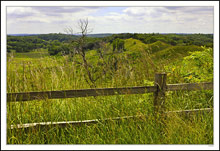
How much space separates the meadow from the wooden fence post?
0.09m

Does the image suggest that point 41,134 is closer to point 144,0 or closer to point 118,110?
point 118,110

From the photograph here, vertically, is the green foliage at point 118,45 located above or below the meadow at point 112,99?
above

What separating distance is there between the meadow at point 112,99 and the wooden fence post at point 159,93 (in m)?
0.09

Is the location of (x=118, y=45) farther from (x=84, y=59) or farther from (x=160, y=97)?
(x=160, y=97)

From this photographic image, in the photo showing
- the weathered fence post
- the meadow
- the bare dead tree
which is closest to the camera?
the meadow

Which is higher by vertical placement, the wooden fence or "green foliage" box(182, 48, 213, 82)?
"green foliage" box(182, 48, 213, 82)

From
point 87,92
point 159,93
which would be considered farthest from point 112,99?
point 159,93

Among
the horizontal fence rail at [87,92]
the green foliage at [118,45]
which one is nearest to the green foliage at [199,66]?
the horizontal fence rail at [87,92]

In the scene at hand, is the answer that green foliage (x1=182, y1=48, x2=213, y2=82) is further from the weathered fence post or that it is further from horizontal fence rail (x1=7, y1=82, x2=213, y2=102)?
the weathered fence post

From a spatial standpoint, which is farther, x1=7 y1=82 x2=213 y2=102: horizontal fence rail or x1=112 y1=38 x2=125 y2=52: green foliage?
x1=112 y1=38 x2=125 y2=52: green foliage

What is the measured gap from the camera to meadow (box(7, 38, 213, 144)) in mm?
2461

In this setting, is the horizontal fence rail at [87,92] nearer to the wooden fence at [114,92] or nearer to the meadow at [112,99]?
the wooden fence at [114,92]

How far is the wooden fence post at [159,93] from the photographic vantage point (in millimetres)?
2850

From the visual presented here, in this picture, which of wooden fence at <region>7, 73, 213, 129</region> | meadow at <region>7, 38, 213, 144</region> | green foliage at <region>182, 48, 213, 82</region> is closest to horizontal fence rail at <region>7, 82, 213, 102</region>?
wooden fence at <region>7, 73, 213, 129</region>
